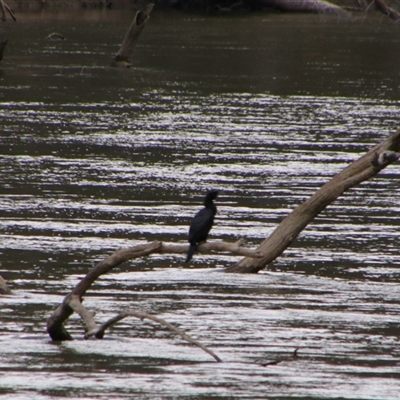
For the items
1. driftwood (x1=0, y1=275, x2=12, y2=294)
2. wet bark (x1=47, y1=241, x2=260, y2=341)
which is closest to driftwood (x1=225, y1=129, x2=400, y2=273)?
driftwood (x1=0, y1=275, x2=12, y2=294)

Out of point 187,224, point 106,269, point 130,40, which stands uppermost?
point 106,269

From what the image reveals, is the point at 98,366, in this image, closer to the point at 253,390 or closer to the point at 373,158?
the point at 253,390

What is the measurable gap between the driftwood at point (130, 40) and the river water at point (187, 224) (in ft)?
1.31

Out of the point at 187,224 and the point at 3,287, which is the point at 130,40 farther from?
the point at 3,287

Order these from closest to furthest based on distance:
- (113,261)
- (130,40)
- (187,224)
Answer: (113,261) → (187,224) → (130,40)

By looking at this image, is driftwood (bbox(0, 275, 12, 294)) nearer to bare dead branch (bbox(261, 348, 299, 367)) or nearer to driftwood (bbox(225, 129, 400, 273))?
driftwood (bbox(225, 129, 400, 273))

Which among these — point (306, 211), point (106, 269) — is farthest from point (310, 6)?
point (106, 269)

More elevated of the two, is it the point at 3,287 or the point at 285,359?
the point at 285,359

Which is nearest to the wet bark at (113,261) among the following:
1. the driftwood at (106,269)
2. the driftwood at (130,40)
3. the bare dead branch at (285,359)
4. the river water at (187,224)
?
the driftwood at (106,269)

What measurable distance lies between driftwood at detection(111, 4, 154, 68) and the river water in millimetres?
400

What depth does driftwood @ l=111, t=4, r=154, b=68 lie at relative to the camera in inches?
1102

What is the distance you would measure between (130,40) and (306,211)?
1940cm

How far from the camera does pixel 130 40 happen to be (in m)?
29.0

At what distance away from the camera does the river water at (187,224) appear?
7.23 m
